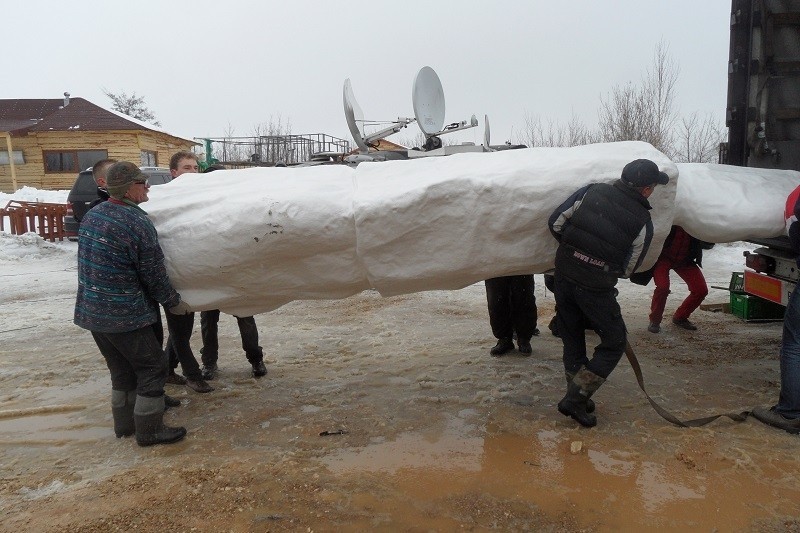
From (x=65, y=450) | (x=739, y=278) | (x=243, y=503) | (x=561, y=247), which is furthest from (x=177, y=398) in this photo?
(x=739, y=278)

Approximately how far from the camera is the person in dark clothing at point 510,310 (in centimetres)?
519

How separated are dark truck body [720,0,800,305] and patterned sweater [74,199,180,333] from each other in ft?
14.5

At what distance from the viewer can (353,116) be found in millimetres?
7258

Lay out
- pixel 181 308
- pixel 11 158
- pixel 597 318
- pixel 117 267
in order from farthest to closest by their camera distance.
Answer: pixel 11 158, pixel 181 308, pixel 597 318, pixel 117 267

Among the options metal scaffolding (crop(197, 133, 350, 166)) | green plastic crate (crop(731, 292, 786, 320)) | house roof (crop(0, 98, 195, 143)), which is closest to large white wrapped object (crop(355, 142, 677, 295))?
green plastic crate (crop(731, 292, 786, 320))

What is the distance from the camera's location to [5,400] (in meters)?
4.44

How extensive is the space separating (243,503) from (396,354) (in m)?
2.55

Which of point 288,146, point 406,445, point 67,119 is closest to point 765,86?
point 406,445

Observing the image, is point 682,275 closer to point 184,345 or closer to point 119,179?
point 184,345

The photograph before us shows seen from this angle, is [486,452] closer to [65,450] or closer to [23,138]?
[65,450]

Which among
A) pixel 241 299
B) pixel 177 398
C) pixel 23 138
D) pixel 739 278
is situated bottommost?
pixel 177 398

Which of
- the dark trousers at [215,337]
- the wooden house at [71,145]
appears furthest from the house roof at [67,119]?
the dark trousers at [215,337]

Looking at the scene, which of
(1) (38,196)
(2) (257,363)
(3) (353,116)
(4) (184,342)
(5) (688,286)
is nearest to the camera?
(4) (184,342)

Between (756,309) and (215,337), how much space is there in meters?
5.40
